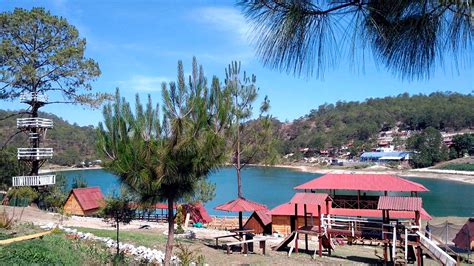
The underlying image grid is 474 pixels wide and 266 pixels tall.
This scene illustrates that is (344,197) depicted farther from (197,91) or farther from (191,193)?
(197,91)

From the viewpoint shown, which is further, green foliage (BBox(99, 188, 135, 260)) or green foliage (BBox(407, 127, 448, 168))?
green foliage (BBox(407, 127, 448, 168))

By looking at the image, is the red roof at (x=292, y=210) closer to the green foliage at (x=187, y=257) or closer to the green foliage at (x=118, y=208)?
the green foliage at (x=187, y=257)

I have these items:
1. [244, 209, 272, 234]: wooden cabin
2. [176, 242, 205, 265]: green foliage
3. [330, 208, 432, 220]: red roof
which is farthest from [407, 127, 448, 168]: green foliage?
[176, 242, 205, 265]: green foliage

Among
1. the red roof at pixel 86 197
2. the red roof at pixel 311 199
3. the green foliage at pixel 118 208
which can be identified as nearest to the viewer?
the green foliage at pixel 118 208

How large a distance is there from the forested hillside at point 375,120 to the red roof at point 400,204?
3368 inches

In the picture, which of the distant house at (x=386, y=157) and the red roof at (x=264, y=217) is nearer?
the red roof at (x=264, y=217)

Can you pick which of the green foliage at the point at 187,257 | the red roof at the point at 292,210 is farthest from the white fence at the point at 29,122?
the green foliage at the point at 187,257

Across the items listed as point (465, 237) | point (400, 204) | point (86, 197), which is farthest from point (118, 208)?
point (86, 197)

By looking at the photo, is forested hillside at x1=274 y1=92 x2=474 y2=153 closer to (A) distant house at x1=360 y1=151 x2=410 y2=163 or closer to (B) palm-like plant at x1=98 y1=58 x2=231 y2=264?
(A) distant house at x1=360 y1=151 x2=410 y2=163

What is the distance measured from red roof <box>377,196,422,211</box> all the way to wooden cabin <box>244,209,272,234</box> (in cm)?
970

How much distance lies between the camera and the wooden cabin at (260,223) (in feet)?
71.4

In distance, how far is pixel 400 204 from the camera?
12.2m

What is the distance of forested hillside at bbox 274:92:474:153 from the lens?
10888 cm

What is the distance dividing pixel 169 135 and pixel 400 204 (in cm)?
776
